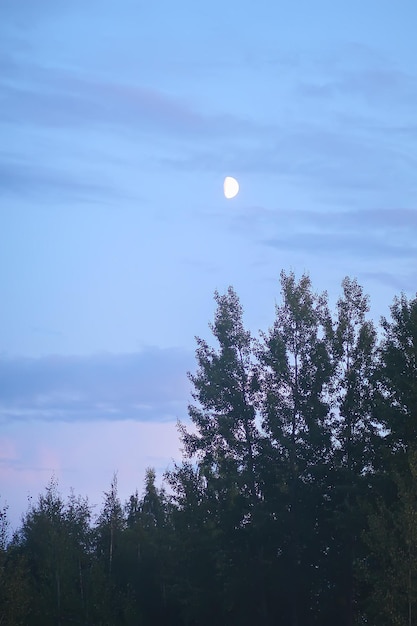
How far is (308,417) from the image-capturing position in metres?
55.9

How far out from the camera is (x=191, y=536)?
194 ft

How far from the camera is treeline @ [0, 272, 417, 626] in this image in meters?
51.7

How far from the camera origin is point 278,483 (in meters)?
54.8

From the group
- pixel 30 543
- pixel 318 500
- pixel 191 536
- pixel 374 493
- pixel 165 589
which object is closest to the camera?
pixel 374 493

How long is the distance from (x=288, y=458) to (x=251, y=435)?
289cm

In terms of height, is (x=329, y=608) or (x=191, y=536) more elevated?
(x=191, y=536)

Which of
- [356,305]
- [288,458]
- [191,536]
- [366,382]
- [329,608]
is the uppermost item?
[356,305]

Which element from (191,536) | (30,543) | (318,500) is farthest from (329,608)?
(30,543)

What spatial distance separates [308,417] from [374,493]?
7.15 meters

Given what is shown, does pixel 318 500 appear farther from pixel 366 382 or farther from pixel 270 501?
pixel 366 382

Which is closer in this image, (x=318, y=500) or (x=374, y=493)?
(x=374, y=493)

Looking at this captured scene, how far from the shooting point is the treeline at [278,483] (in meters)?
51.7

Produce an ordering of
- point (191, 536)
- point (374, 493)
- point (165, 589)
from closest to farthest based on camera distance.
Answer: point (374, 493) → point (191, 536) → point (165, 589)

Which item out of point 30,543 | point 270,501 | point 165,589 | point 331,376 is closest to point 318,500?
point 270,501
